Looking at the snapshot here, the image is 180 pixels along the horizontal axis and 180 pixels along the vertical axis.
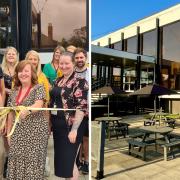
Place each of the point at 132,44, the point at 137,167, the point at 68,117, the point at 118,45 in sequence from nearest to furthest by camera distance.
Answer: the point at 68,117, the point at 137,167, the point at 132,44, the point at 118,45

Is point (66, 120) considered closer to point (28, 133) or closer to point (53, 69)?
point (28, 133)

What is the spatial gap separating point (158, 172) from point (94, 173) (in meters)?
1.26

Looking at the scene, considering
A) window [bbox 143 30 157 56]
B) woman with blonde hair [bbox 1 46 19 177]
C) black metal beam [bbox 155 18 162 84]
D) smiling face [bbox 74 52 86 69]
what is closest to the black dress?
smiling face [bbox 74 52 86 69]

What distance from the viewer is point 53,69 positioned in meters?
2.61

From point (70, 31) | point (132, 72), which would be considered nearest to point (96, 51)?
point (132, 72)

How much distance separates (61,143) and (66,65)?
64 cm

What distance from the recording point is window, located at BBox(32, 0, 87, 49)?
2553 millimetres

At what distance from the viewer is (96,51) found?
54.1ft

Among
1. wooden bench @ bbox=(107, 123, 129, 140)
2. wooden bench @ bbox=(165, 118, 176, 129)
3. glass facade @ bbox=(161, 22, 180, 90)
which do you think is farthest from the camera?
glass facade @ bbox=(161, 22, 180, 90)

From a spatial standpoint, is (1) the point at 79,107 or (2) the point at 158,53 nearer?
(1) the point at 79,107

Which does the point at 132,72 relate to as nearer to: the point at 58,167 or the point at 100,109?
the point at 100,109

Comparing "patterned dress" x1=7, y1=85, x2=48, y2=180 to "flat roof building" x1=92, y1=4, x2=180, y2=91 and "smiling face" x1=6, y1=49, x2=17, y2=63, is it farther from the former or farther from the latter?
"flat roof building" x1=92, y1=4, x2=180, y2=91

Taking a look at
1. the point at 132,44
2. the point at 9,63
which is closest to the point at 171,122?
the point at 9,63

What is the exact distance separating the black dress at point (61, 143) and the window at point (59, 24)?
1.29ft
